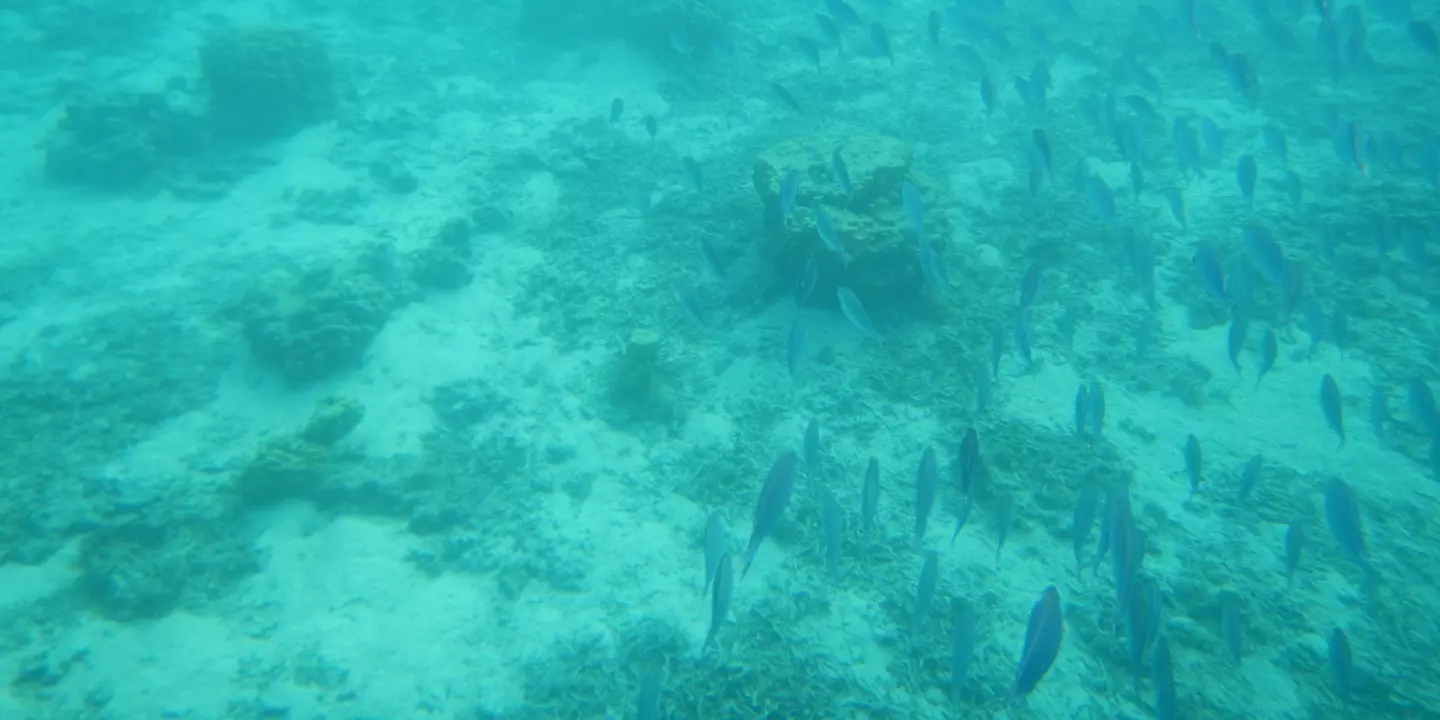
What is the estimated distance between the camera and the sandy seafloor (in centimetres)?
483

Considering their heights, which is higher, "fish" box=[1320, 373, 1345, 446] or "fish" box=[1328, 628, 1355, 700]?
"fish" box=[1320, 373, 1345, 446]

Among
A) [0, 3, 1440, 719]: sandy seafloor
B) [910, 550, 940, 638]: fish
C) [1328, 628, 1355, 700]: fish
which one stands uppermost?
[1328, 628, 1355, 700]: fish

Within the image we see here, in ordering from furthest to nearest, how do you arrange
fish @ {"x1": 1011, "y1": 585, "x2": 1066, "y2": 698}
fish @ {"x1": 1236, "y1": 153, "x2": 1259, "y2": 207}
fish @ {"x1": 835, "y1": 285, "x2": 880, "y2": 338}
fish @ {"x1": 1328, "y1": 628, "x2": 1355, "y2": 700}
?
fish @ {"x1": 1236, "y1": 153, "x2": 1259, "y2": 207} < fish @ {"x1": 835, "y1": 285, "x2": 880, "y2": 338} < fish @ {"x1": 1328, "y1": 628, "x2": 1355, "y2": 700} < fish @ {"x1": 1011, "y1": 585, "x2": 1066, "y2": 698}

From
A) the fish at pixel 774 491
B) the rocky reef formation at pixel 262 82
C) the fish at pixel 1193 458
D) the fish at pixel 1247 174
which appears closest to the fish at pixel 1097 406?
the fish at pixel 1193 458

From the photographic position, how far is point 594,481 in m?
6.32

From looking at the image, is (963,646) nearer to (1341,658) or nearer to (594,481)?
(1341,658)

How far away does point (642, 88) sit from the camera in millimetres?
13359

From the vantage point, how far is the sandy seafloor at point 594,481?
15.9 ft

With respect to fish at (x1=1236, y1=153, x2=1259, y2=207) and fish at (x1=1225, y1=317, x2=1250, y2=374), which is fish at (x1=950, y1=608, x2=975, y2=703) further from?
fish at (x1=1236, y1=153, x2=1259, y2=207)

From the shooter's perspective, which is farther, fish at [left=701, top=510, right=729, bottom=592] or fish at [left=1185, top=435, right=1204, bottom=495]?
fish at [left=1185, top=435, right=1204, bottom=495]

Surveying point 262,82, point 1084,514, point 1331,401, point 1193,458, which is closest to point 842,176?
point 1084,514

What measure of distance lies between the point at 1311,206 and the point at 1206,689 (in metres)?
7.95

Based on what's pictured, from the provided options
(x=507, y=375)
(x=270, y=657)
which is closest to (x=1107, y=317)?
(x=507, y=375)

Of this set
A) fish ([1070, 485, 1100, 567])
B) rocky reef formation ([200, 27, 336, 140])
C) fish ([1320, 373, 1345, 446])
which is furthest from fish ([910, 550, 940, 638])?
rocky reef formation ([200, 27, 336, 140])
